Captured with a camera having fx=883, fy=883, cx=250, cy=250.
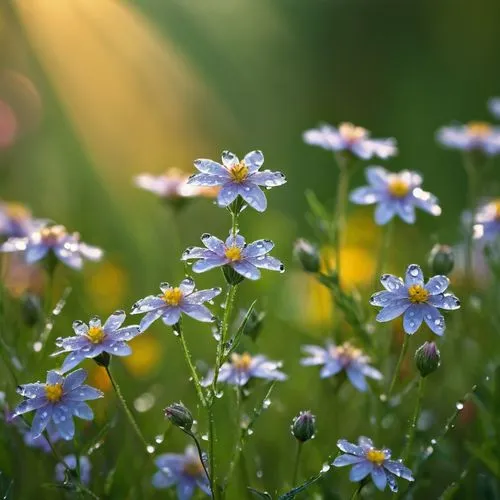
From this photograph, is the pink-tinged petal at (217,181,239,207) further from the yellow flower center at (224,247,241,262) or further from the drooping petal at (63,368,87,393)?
the drooping petal at (63,368,87,393)

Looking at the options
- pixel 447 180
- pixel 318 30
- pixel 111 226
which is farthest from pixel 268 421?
pixel 318 30

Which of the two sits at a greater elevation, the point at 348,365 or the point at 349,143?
the point at 349,143

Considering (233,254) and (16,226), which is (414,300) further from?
(16,226)

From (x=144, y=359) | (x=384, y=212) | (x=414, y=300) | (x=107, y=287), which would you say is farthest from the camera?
(x=107, y=287)

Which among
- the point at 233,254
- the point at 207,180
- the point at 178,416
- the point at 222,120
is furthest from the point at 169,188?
the point at 222,120

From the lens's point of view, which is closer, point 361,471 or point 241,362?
point 361,471

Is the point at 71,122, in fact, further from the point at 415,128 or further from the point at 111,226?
the point at 415,128
